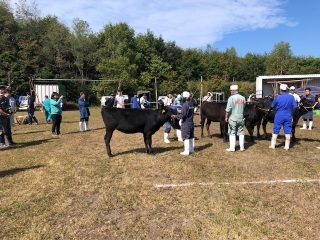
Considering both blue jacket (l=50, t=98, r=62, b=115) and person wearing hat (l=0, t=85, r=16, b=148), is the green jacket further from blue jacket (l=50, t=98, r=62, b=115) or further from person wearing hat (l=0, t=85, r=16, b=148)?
person wearing hat (l=0, t=85, r=16, b=148)

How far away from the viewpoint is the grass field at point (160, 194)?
385 cm

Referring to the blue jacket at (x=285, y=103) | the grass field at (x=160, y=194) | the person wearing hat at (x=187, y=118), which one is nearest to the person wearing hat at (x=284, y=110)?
the blue jacket at (x=285, y=103)

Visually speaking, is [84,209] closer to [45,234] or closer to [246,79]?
[45,234]

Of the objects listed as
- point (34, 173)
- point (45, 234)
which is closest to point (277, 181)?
point (45, 234)

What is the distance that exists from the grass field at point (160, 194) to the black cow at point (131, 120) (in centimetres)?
72

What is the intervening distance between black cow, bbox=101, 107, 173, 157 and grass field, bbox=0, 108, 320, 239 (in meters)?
0.72

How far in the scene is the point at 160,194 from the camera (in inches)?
200

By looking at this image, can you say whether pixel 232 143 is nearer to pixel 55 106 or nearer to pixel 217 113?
pixel 217 113

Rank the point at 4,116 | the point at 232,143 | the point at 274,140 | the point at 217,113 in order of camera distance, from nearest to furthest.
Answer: the point at 232,143 → the point at 274,140 → the point at 4,116 → the point at 217,113

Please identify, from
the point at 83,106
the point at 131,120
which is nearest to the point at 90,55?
the point at 83,106

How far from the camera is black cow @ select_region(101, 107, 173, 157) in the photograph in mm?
7812

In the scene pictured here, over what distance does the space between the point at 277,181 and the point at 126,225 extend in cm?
335

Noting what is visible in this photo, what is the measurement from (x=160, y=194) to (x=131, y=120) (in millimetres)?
3179

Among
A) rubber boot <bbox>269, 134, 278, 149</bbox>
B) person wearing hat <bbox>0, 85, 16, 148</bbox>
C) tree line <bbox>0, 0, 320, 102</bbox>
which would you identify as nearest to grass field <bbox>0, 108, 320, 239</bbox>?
rubber boot <bbox>269, 134, 278, 149</bbox>
